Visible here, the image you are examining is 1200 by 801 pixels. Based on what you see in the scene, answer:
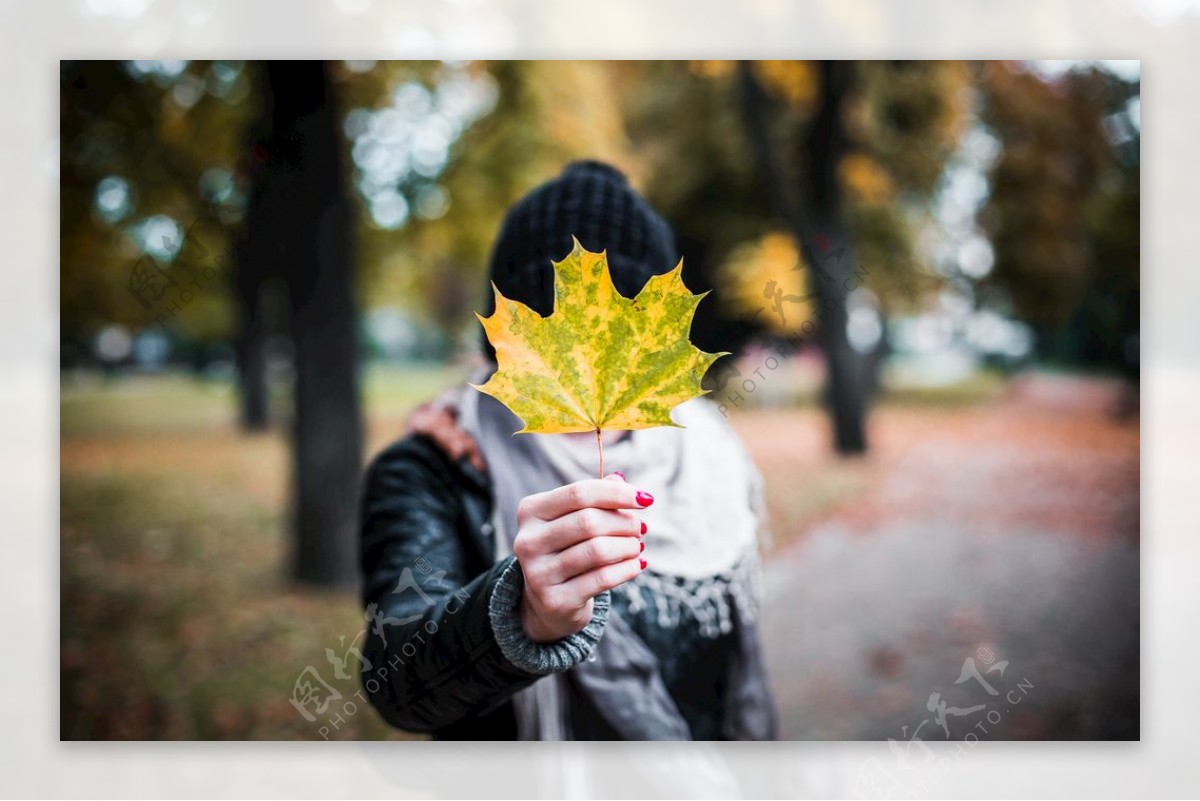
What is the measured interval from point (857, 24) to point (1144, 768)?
231cm

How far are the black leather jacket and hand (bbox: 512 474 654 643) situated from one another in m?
0.08

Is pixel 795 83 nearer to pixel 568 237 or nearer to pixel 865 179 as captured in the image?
pixel 865 179

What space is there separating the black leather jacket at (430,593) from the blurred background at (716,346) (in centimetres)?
153

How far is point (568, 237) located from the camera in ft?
4.16

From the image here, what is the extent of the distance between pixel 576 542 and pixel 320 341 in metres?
2.60

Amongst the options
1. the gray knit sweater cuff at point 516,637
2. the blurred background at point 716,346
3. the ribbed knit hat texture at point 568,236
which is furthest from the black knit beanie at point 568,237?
the blurred background at point 716,346

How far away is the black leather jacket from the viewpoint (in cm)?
91

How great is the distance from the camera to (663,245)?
4.45ft

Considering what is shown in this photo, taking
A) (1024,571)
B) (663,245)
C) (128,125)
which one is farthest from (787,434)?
(128,125)

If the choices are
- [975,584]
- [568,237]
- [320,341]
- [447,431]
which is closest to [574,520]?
[447,431]

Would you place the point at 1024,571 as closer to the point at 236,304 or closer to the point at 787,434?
the point at 787,434

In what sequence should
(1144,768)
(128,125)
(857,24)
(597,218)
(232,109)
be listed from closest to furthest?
(597,218)
(1144,768)
(857,24)
(128,125)
(232,109)

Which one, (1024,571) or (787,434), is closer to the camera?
(1024,571)

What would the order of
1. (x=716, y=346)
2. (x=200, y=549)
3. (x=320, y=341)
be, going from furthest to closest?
(x=200, y=549) < (x=320, y=341) < (x=716, y=346)
